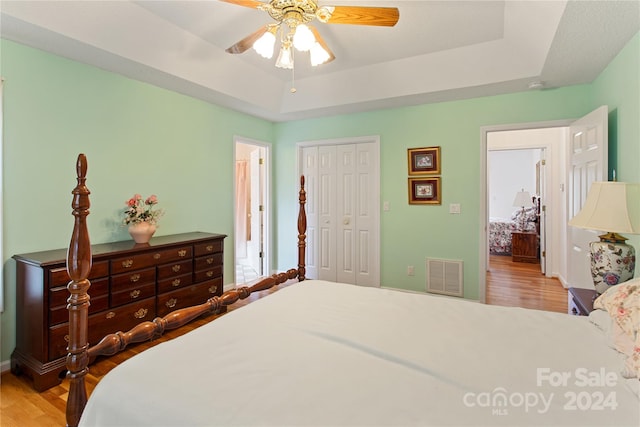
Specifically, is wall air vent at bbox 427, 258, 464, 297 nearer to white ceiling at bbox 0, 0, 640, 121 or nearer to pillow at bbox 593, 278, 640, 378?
white ceiling at bbox 0, 0, 640, 121

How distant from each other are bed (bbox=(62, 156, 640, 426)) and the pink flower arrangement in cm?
178

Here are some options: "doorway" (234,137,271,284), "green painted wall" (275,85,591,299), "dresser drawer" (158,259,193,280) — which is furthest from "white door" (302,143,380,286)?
"dresser drawer" (158,259,193,280)

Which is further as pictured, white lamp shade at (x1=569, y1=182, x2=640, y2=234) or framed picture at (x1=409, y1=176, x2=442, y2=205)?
framed picture at (x1=409, y1=176, x2=442, y2=205)

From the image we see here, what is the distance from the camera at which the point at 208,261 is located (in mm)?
3434

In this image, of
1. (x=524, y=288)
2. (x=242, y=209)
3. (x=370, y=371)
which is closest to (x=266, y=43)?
(x=370, y=371)

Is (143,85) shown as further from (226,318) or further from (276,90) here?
(226,318)

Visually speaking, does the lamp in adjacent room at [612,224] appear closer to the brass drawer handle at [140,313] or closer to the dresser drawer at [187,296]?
the dresser drawer at [187,296]

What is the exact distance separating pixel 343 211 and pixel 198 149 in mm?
2072

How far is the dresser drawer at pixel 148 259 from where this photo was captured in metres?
2.61

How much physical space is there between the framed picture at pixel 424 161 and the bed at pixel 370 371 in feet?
8.54

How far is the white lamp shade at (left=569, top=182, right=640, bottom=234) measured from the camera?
1.84 meters

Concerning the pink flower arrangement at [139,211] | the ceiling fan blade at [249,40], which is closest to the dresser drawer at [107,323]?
the pink flower arrangement at [139,211]

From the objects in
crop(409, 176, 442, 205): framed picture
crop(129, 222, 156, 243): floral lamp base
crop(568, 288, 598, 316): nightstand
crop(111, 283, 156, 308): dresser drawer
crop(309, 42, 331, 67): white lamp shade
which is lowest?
crop(111, 283, 156, 308): dresser drawer

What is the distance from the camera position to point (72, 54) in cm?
260
